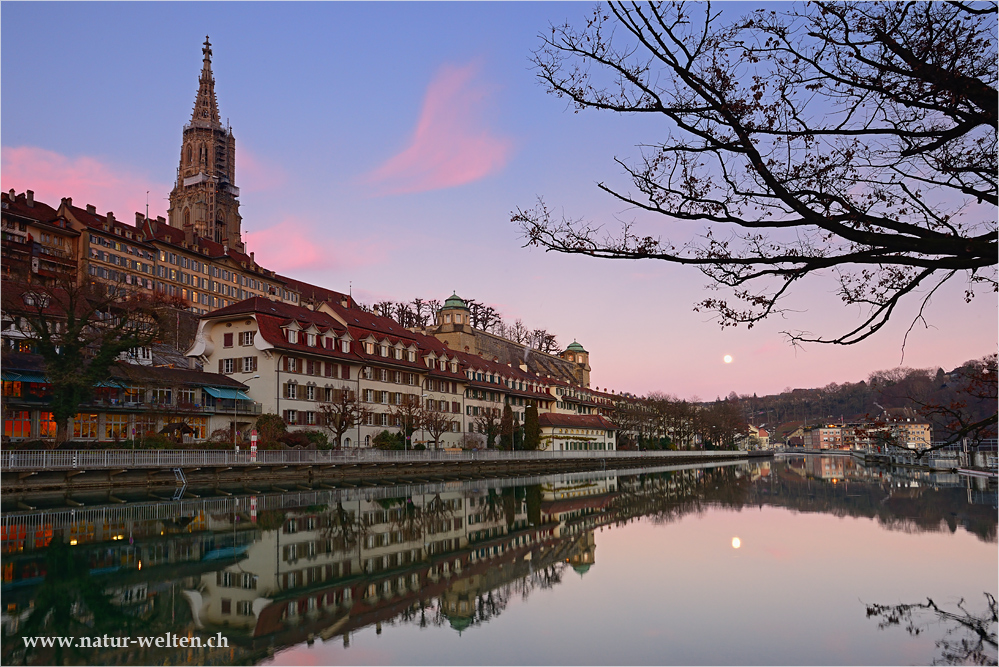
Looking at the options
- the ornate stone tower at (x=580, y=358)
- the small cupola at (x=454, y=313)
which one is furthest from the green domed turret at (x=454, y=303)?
the ornate stone tower at (x=580, y=358)

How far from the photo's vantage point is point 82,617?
482 inches

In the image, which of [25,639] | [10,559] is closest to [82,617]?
[25,639]

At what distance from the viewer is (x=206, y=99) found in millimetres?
164375

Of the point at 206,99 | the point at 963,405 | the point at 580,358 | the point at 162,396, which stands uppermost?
the point at 206,99

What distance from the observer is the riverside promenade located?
32.3m

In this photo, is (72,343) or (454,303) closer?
(72,343)

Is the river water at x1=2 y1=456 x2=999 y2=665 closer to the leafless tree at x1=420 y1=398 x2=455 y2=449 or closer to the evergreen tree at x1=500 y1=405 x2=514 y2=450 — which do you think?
the leafless tree at x1=420 y1=398 x2=455 y2=449

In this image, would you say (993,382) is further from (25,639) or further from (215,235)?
(215,235)

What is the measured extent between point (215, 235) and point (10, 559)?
137601 millimetres

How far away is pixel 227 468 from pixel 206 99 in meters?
145

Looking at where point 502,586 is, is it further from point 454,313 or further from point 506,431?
point 454,313

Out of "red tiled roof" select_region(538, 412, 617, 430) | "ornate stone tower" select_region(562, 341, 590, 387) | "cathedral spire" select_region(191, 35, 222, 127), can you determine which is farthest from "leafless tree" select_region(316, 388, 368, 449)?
"cathedral spire" select_region(191, 35, 222, 127)

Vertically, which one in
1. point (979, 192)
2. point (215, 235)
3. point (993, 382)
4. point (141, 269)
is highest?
point (215, 235)

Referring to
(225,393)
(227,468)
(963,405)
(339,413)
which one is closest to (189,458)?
(227,468)
